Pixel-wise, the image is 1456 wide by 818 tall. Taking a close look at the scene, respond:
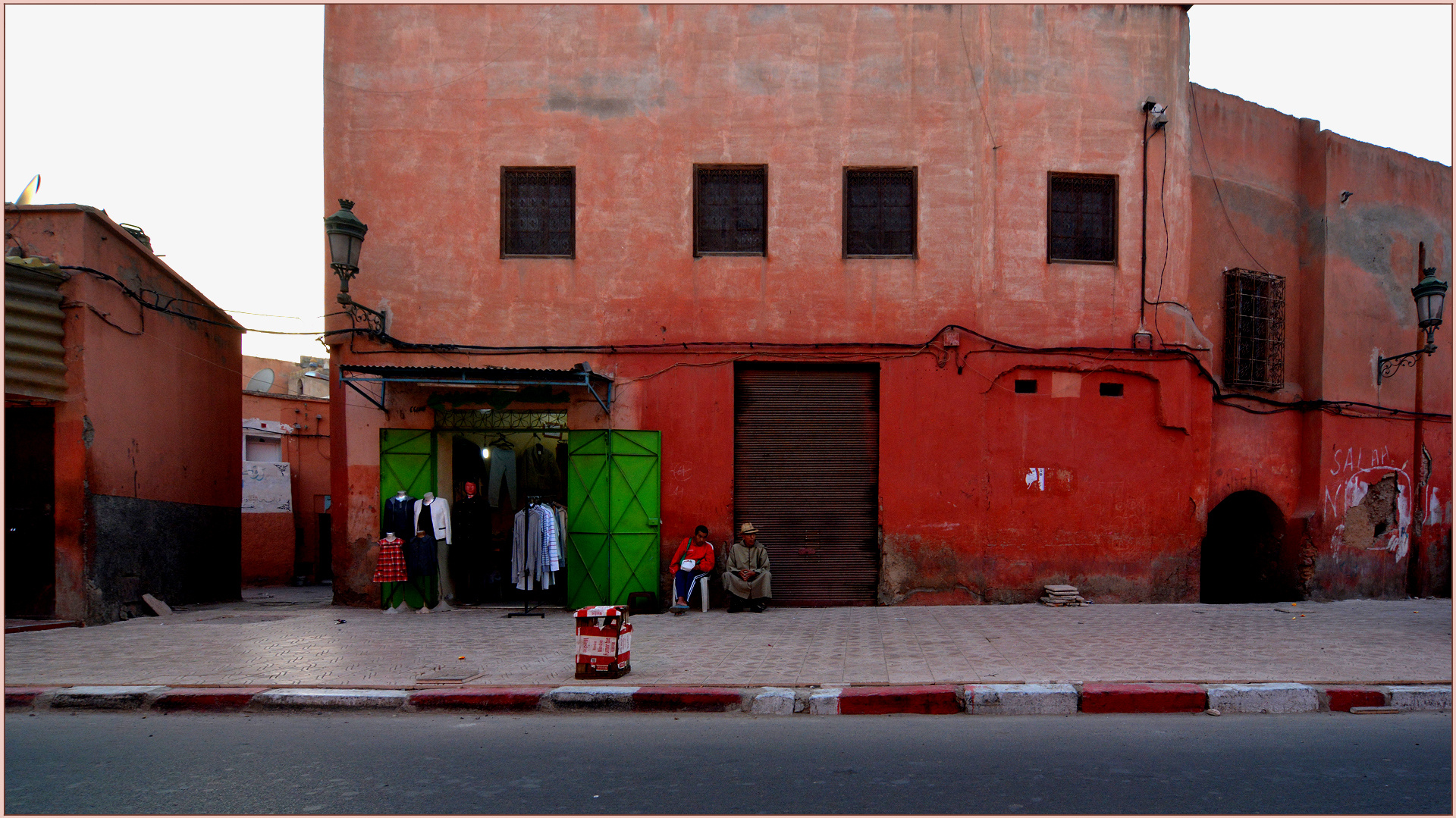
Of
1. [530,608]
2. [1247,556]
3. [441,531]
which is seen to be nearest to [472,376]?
[441,531]

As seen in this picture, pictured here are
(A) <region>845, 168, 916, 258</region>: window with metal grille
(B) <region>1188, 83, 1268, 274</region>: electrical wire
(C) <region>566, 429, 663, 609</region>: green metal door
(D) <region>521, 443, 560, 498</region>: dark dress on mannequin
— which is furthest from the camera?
(D) <region>521, 443, 560, 498</region>: dark dress on mannequin

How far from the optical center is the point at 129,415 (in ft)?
37.0

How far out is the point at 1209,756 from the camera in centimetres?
513

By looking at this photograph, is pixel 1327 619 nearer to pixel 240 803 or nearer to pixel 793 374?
pixel 793 374

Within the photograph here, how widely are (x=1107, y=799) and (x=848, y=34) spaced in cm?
1061

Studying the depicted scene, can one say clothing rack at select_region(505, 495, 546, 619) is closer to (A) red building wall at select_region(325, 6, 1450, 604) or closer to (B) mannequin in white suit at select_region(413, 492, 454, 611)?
(B) mannequin in white suit at select_region(413, 492, 454, 611)

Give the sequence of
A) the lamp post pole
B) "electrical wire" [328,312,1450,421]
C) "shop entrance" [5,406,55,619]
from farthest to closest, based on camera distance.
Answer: the lamp post pole, "electrical wire" [328,312,1450,421], "shop entrance" [5,406,55,619]

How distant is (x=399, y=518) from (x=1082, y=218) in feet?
34.5

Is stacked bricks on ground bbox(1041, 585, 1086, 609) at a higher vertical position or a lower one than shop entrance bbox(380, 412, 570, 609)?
lower

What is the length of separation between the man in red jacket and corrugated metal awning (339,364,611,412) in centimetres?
231

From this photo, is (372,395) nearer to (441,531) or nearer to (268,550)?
(441,531)

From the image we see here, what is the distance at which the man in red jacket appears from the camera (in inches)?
441

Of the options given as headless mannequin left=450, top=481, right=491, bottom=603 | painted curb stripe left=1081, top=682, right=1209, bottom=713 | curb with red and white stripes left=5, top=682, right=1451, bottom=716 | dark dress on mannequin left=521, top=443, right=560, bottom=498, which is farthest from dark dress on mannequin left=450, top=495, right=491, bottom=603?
painted curb stripe left=1081, top=682, right=1209, bottom=713

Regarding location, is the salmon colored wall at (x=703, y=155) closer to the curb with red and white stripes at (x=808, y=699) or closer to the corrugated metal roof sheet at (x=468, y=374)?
the corrugated metal roof sheet at (x=468, y=374)
